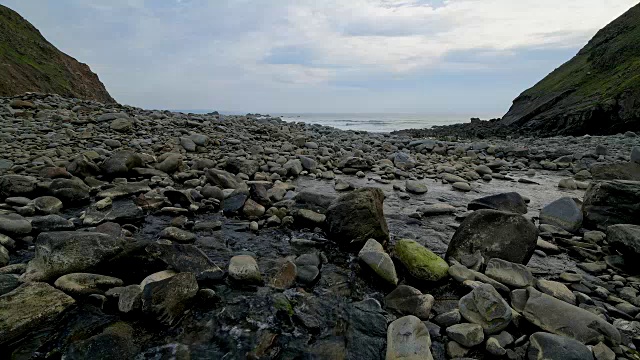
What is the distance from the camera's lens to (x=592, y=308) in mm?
3404

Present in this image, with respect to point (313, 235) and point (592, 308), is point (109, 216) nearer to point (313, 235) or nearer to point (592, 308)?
point (313, 235)

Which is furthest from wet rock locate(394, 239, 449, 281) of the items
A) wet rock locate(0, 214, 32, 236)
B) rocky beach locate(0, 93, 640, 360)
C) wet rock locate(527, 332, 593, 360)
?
wet rock locate(0, 214, 32, 236)

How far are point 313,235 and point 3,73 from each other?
76.4 feet

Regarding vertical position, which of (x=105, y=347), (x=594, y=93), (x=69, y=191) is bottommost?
(x=105, y=347)

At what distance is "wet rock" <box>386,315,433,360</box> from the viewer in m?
2.75

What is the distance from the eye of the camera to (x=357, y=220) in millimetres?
4977

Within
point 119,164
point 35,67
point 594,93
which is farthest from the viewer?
point 594,93

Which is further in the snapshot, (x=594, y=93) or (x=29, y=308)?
(x=594, y=93)

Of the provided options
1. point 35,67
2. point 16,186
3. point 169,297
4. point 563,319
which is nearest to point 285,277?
point 169,297

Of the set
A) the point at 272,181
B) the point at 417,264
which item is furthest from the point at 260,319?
the point at 272,181

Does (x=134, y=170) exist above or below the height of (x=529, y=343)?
above

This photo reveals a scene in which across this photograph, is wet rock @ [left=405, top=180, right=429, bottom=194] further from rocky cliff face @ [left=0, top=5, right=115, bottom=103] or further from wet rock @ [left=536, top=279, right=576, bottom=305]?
rocky cliff face @ [left=0, top=5, right=115, bottom=103]

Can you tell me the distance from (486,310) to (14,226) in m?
5.68

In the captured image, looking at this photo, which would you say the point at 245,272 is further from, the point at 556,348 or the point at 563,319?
the point at 563,319
